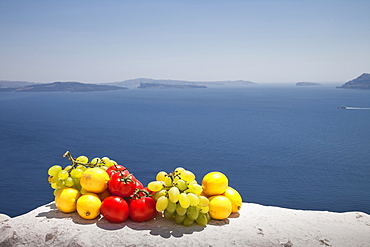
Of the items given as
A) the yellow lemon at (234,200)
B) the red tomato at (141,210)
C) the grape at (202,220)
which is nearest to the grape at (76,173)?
the red tomato at (141,210)

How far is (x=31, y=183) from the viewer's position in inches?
1142

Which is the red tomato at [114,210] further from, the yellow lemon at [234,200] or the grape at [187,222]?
the yellow lemon at [234,200]

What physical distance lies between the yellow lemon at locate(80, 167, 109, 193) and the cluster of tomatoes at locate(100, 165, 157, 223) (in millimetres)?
80

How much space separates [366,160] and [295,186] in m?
12.9

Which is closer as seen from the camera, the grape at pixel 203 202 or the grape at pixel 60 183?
the grape at pixel 203 202

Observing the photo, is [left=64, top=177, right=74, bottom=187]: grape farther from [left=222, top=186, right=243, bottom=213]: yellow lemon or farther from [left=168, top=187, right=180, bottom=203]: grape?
[left=222, top=186, right=243, bottom=213]: yellow lemon

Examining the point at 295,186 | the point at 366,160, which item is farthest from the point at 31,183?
the point at 366,160

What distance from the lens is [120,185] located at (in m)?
3.28

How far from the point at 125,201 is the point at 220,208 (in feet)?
3.31

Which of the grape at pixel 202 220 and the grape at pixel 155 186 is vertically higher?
the grape at pixel 155 186

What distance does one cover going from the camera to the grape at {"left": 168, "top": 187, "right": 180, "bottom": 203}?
3152 millimetres

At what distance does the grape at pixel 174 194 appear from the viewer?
3.15 m

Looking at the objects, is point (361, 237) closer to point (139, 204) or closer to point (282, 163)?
point (139, 204)

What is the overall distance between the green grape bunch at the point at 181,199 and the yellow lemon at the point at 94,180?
20.3 inches
